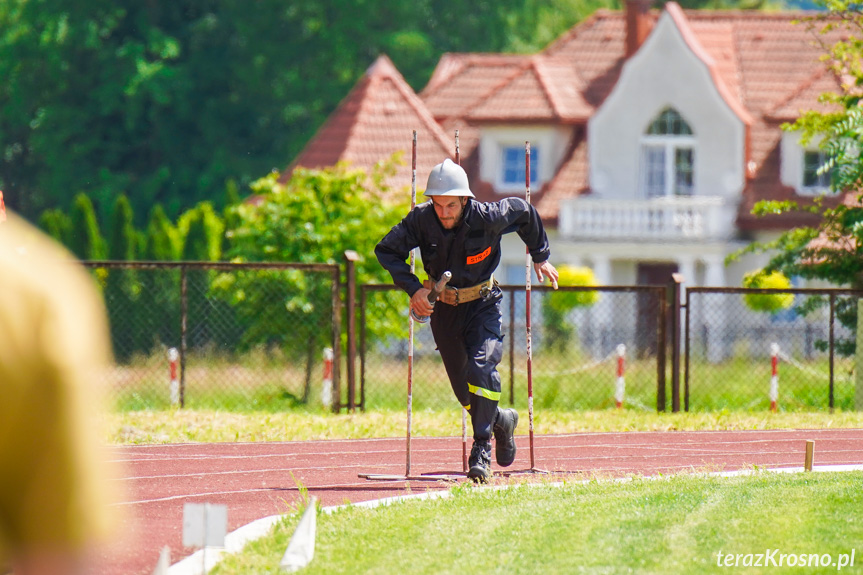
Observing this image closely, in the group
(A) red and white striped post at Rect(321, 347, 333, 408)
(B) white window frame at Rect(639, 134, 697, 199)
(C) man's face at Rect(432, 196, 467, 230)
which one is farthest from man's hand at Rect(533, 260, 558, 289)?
(B) white window frame at Rect(639, 134, 697, 199)

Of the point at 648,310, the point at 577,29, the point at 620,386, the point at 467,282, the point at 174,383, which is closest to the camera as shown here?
the point at 467,282

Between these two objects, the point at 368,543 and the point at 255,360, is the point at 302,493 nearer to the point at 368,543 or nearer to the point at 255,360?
the point at 368,543

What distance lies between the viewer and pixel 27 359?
2.67 m

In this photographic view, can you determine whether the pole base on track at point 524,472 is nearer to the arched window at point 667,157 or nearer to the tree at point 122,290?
the tree at point 122,290

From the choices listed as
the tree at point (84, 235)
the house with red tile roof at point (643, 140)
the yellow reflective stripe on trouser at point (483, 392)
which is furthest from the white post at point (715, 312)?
the yellow reflective stripe on trouser at point (483, 392)

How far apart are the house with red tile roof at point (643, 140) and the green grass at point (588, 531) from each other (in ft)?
78.1

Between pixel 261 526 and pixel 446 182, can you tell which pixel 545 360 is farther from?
pixel 261 526

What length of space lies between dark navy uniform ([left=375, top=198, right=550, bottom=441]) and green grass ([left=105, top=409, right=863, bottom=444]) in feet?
11.6

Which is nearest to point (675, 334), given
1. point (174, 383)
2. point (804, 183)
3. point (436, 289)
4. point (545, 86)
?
point (174, 383)

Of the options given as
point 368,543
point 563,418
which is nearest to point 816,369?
point 563,418

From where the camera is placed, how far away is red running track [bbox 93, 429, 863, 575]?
8.10 meters

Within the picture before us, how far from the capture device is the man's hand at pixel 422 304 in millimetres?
8914

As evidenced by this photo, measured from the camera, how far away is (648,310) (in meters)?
24.9

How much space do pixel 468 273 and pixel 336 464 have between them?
2.27 metres
